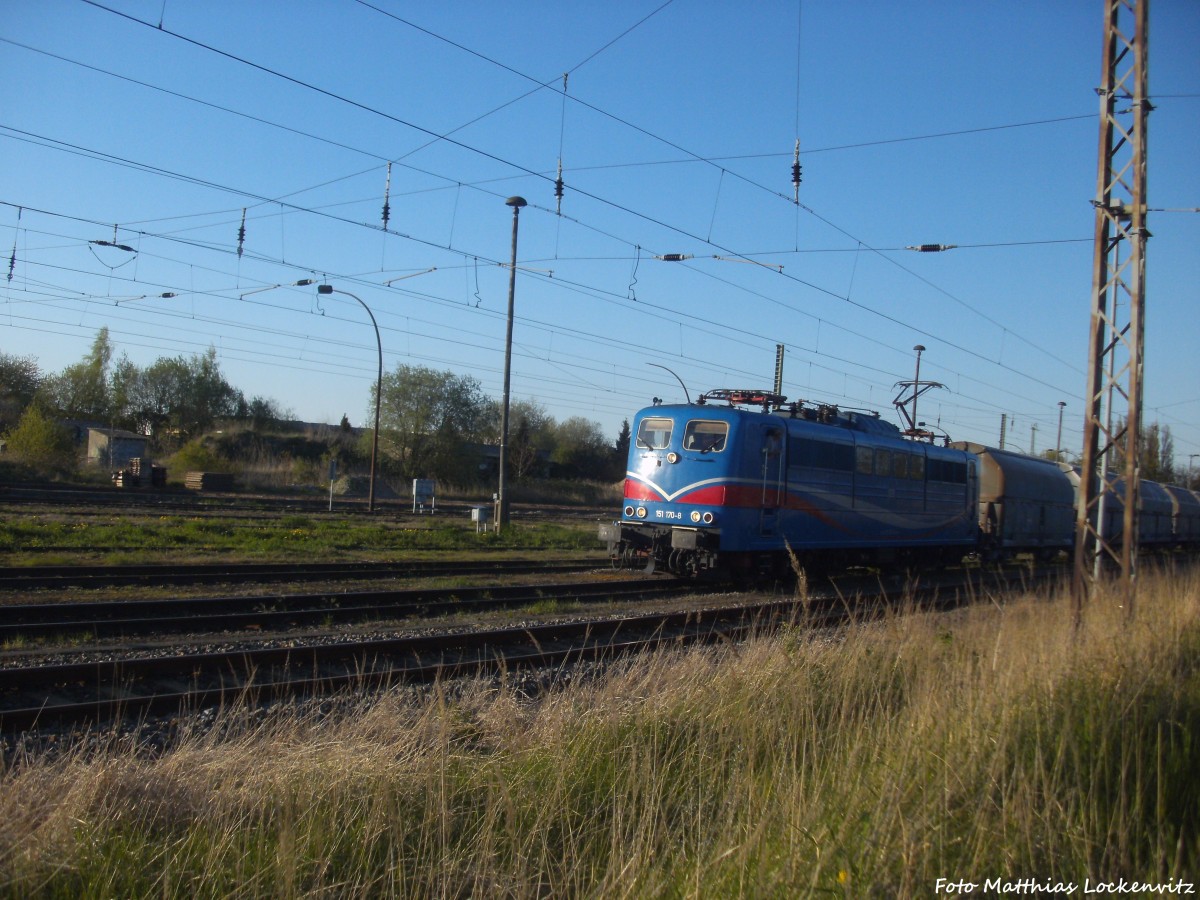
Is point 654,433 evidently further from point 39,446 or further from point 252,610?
point 39,446

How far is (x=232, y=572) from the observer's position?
16.4m

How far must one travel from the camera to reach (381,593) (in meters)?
14.1

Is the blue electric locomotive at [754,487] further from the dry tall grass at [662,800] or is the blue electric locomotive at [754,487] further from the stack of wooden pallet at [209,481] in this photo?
the stack of wooden pallet at [209,481]

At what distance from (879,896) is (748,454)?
1329 cm

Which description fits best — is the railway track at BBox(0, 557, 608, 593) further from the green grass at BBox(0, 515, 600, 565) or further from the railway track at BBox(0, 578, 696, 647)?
the railway track at BBox(0, 578, 696, 647)

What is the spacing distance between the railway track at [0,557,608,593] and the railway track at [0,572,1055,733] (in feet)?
19.0

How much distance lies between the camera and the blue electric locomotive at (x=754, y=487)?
16266 mm


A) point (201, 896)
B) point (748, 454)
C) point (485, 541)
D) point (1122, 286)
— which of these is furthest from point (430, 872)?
point (485, 541)

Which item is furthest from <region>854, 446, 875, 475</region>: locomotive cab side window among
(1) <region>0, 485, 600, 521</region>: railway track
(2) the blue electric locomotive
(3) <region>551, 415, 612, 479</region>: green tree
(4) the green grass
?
(3) <region>551, 415, 612, 479</region>: green tree

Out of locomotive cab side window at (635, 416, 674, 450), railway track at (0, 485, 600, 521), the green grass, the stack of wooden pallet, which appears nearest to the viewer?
locomotive cab side window at (635, 416, 674, 450)

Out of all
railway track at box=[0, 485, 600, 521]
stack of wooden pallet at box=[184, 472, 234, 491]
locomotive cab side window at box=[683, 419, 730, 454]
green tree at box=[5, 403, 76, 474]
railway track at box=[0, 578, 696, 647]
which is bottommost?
railway track at box=[0, 578, 696, 647]

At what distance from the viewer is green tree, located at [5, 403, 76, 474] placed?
42344 millimetres

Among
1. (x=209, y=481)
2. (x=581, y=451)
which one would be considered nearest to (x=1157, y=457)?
(x=581, y=451)

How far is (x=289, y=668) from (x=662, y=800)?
5.89 m
